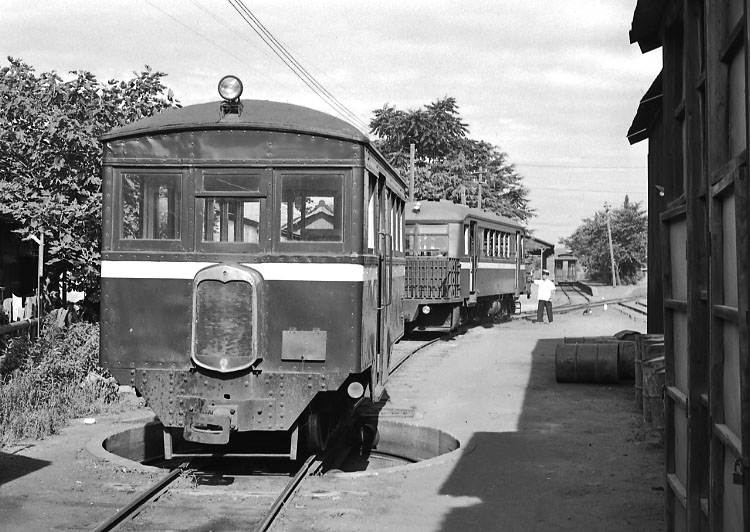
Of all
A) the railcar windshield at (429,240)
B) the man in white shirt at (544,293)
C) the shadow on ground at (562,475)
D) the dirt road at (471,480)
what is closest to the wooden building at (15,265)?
the dirt road at (471,480)

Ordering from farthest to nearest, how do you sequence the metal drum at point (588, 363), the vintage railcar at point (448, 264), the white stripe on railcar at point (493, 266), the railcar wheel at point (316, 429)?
the white stripe on railcar at point (493, 266)
the vintage railcar at point (448, 264)
the metal drum at point (588, 363)
the railcar wheel at point (316, 429)

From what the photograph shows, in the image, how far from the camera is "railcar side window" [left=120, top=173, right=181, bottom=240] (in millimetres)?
8180

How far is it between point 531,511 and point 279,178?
11.9 feet

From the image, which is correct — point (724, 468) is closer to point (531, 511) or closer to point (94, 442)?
point (531, 511)

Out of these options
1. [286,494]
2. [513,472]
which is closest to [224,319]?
[286,494]

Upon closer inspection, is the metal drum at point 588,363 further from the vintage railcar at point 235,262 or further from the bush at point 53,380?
the bush at point 53,380

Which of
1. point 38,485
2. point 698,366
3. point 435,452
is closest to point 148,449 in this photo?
point 38,485

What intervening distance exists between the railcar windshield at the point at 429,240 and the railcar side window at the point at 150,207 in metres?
13.1

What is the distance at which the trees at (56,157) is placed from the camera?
1187 centimetres

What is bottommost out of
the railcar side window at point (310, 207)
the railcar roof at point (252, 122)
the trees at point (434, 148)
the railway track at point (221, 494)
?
the railway track at point (221, 494)

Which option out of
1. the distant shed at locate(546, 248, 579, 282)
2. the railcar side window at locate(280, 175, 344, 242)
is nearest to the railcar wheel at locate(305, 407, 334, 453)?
the railcar side window at locate(280, 175, 344, 242)

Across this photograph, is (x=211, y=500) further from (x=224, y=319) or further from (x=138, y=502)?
(x=224, y=319)

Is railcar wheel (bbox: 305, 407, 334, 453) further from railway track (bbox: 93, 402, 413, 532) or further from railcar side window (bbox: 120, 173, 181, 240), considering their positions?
railcar side window (bbox: 120, 173, 181, 240)

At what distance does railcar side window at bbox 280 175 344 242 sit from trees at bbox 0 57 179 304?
190 inches
